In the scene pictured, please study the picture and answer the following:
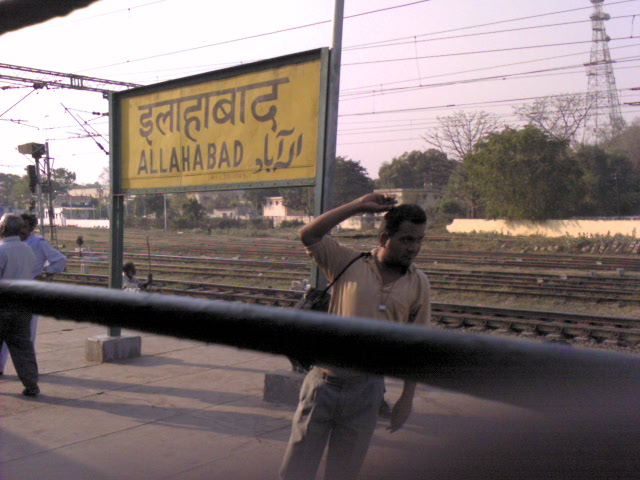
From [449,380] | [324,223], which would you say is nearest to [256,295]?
[324,223]

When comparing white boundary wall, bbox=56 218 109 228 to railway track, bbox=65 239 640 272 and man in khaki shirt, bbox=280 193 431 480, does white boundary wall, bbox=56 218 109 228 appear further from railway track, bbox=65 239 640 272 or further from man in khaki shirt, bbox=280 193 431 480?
man in khaki shirt, bbox=280 193 431 480

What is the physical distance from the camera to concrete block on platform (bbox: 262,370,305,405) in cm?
541

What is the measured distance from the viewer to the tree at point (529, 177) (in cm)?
3966

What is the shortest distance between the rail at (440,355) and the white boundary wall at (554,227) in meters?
34.9

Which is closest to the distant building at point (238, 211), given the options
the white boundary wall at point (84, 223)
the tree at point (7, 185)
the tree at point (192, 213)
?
the tree at point (192, 213)

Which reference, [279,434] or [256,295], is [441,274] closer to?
[256,295]

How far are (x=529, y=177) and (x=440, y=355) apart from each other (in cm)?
4189

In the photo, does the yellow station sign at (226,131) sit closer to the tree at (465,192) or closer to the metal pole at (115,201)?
the metal pole at (115,201)

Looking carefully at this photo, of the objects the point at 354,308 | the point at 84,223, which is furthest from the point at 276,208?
the point at 354,308

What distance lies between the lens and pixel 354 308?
2789mm

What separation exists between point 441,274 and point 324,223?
1542 cm

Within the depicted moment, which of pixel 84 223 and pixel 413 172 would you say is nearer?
pixel 413 172

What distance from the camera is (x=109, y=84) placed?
23078mm

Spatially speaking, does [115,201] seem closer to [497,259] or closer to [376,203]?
[376,203]
